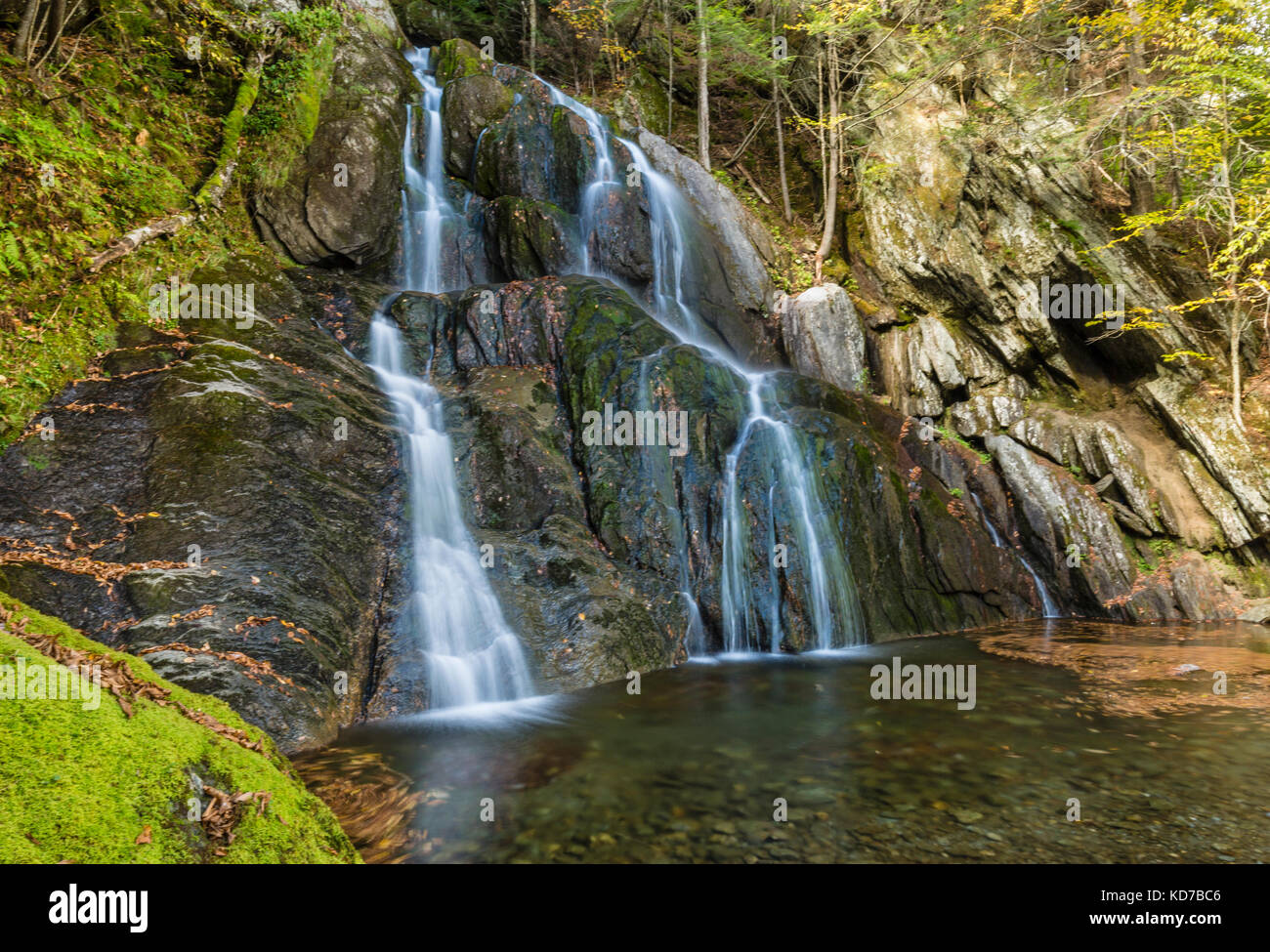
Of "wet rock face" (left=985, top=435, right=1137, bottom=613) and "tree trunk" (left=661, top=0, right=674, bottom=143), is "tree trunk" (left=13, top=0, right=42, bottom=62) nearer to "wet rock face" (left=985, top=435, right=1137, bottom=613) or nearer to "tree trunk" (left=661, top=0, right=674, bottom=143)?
"tree trunk" (left=661, top=0, right=674, bottom=143)

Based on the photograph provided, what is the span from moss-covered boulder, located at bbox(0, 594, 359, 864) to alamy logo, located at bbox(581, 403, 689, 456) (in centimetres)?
670

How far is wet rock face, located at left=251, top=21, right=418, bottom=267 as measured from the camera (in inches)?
442

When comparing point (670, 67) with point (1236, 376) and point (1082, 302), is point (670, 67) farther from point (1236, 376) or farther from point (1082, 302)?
point (1236, 376)

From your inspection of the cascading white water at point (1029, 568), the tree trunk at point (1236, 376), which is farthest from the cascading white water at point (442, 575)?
the tree trunk at point (1236, 376)

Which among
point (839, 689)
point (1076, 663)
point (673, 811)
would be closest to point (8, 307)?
point (673, 811)

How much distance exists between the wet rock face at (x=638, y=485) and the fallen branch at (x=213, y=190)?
3.03 metres

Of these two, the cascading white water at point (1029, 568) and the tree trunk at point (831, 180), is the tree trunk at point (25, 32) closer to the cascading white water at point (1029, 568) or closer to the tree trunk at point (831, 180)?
the tree trunk at point (831, 180)

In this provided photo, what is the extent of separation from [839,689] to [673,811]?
359cm

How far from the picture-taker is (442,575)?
23.4 ft

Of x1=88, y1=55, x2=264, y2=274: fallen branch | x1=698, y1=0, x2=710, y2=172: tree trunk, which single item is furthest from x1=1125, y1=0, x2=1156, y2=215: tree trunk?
x1=88, y1=55, x2=264, y2=274: fallen branch

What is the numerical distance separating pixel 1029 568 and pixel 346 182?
14.6 metres

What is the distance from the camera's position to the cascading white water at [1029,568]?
11664 mm
